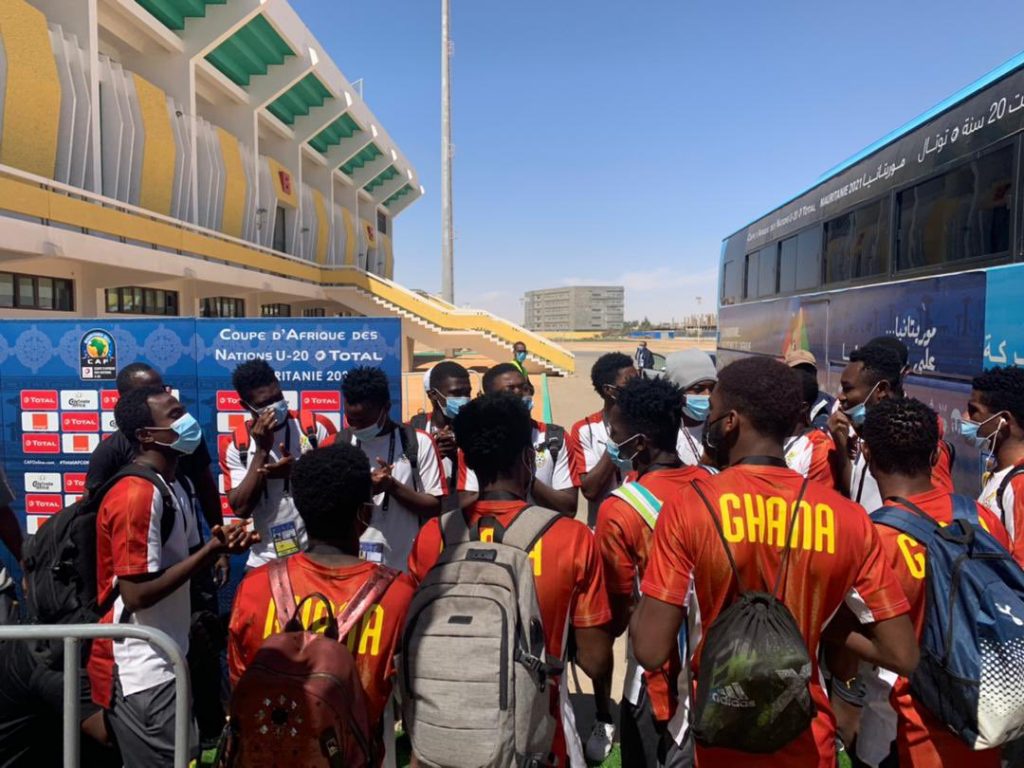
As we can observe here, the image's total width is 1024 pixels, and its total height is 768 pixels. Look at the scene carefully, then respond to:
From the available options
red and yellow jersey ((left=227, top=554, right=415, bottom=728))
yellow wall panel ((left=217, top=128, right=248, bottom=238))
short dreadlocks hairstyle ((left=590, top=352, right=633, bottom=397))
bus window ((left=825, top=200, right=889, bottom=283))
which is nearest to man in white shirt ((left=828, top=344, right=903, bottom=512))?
short dreadlocks hairstyle ((left=590, top=352, right=633, bottom=397))

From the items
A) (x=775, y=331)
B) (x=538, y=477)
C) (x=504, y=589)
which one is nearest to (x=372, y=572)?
(x=504, y=589)

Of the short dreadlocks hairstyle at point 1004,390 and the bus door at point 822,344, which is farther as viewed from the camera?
the bus door at point 822,344

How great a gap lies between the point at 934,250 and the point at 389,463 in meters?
5.47

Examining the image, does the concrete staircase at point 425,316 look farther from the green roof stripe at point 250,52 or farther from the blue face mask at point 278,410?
the blue face mask at point 278,410

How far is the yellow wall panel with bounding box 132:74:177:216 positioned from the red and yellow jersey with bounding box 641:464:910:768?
17.0m

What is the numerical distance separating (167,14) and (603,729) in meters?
19.0

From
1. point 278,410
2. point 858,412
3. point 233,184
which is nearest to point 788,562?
point 858,412

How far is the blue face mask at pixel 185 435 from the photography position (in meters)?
2.94

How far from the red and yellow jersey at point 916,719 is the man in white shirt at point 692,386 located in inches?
53.0

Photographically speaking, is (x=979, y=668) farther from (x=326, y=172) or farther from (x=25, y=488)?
(x=326, y=172)

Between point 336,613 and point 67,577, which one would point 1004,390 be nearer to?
point 336,613

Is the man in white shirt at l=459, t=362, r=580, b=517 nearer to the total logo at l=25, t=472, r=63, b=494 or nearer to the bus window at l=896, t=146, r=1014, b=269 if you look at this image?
the total logo at l=25, t=472, r=63, b=494

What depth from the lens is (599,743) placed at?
3.50 meters

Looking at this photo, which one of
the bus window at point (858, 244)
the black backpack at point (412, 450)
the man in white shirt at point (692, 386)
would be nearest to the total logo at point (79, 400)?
the black backpack at point (412, 450)
